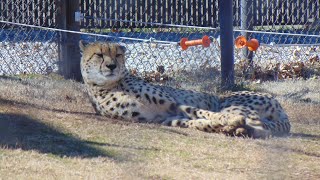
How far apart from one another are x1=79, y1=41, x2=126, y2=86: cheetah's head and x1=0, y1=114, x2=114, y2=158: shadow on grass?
840mm

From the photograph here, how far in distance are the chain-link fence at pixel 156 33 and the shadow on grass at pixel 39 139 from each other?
7.66ft

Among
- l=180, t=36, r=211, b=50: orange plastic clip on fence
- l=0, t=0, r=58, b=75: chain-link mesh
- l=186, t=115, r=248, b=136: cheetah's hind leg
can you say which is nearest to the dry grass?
l=186, t=115, r=248, b=136: cheetah's hind leg

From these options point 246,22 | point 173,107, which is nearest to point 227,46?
point 246,22

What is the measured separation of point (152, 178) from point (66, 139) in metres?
1.03

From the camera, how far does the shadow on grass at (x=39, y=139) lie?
452 cm

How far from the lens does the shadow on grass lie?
4516 mm

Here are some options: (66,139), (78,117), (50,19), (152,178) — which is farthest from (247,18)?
(152,178)

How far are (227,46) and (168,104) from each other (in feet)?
4.46

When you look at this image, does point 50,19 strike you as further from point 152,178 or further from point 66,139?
point 152,178

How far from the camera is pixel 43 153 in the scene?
4438 mm

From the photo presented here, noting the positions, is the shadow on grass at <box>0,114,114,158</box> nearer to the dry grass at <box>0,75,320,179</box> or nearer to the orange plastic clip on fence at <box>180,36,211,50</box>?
the dry grass at <box>0,75,320,179</box>

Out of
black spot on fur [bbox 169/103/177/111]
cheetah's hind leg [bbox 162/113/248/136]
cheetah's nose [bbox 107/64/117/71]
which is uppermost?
cheetah's nose [bbox 107/64/117/71]

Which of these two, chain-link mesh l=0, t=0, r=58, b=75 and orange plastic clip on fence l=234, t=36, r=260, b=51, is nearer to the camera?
orange plastic clip on fence l=234, t=36, r=260, b=51

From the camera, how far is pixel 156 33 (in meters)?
8.69
